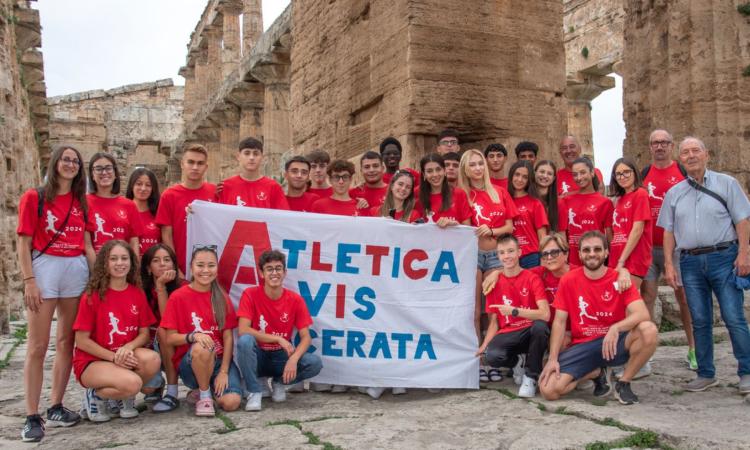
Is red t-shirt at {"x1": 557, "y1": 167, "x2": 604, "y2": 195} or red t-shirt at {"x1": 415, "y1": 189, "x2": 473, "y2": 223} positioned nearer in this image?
red t-shirt at {"x1": 415, "y1": 189, "x2": 473, "y2": 223}

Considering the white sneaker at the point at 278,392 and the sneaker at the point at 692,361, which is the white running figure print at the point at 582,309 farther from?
the white sneaker at the point at 278,392

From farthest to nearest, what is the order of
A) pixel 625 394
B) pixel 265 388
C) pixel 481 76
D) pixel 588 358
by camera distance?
pixel 481 76, pixel 265 388, pixel 588 358, pixel 625 394

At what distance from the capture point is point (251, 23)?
1056 inches

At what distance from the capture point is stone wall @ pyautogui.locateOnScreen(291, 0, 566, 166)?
664 cm

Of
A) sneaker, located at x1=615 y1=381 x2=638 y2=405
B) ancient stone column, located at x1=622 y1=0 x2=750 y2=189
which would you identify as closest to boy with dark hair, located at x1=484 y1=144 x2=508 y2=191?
sneaker, located at x1=615 y1=381 x2=638 y2=405

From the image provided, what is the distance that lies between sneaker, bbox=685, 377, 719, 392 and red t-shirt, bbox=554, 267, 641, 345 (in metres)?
0.75

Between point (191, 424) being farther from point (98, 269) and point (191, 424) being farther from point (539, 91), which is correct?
point (539, 91)

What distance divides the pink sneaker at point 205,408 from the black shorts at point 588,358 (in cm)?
224

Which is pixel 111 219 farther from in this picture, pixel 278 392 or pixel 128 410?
pixel 278 392

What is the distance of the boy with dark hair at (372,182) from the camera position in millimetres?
5637

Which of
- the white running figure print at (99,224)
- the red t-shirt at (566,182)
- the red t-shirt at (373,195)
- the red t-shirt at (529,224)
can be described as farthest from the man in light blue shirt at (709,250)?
the white running figure print at (99,224)

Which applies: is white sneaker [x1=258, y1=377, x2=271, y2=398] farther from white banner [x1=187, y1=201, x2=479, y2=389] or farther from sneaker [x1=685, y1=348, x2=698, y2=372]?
sneaker [x1=685, y1=348, x2=698, y2=372]

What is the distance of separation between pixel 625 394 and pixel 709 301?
3.28 ft

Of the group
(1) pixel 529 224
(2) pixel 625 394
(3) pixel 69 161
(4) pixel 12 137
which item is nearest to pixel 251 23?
(4) pixel 12 137
